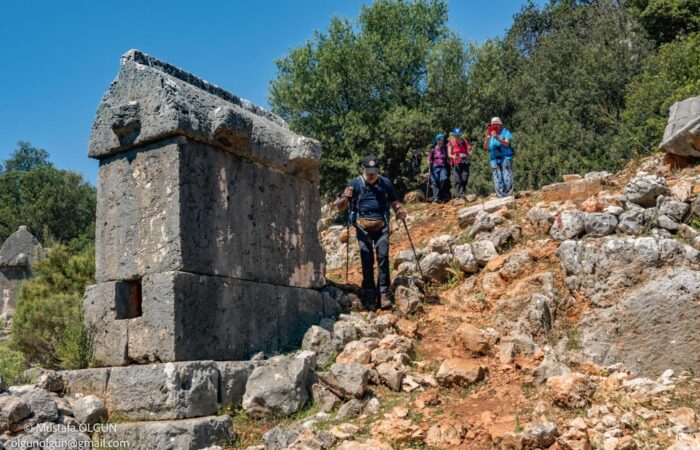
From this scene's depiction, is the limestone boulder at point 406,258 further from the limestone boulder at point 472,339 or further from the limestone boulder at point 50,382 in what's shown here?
the limestone boulder at point 50,382

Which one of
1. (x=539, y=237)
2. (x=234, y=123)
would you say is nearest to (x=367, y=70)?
(x=539, y=237)

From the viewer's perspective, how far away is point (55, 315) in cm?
791

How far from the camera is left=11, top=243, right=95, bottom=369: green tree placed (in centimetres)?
577

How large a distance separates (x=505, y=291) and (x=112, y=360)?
4.07 metres

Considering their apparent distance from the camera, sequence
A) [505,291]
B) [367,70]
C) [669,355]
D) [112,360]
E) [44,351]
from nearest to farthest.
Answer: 1. [669,355]
2. [112,360]
3. [505,291]
4. [44,351]
5. [367,70]

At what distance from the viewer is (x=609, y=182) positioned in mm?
9070

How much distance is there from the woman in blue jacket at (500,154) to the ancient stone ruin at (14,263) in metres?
12.2

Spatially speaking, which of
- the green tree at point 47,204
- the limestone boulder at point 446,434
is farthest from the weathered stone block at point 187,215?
the green tree at point 47,204

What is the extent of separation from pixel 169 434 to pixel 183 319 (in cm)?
95

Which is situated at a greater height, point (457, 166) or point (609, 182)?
point (457, 166)

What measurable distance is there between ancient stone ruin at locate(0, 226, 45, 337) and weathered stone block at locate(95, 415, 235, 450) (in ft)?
44.4

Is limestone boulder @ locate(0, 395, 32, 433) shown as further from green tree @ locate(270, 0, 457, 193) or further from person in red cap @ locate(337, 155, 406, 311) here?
green tree @ locate(270, 0, 457, 193)

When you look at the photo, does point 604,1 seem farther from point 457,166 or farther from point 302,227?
point 302,227

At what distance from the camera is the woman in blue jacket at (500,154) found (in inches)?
444
